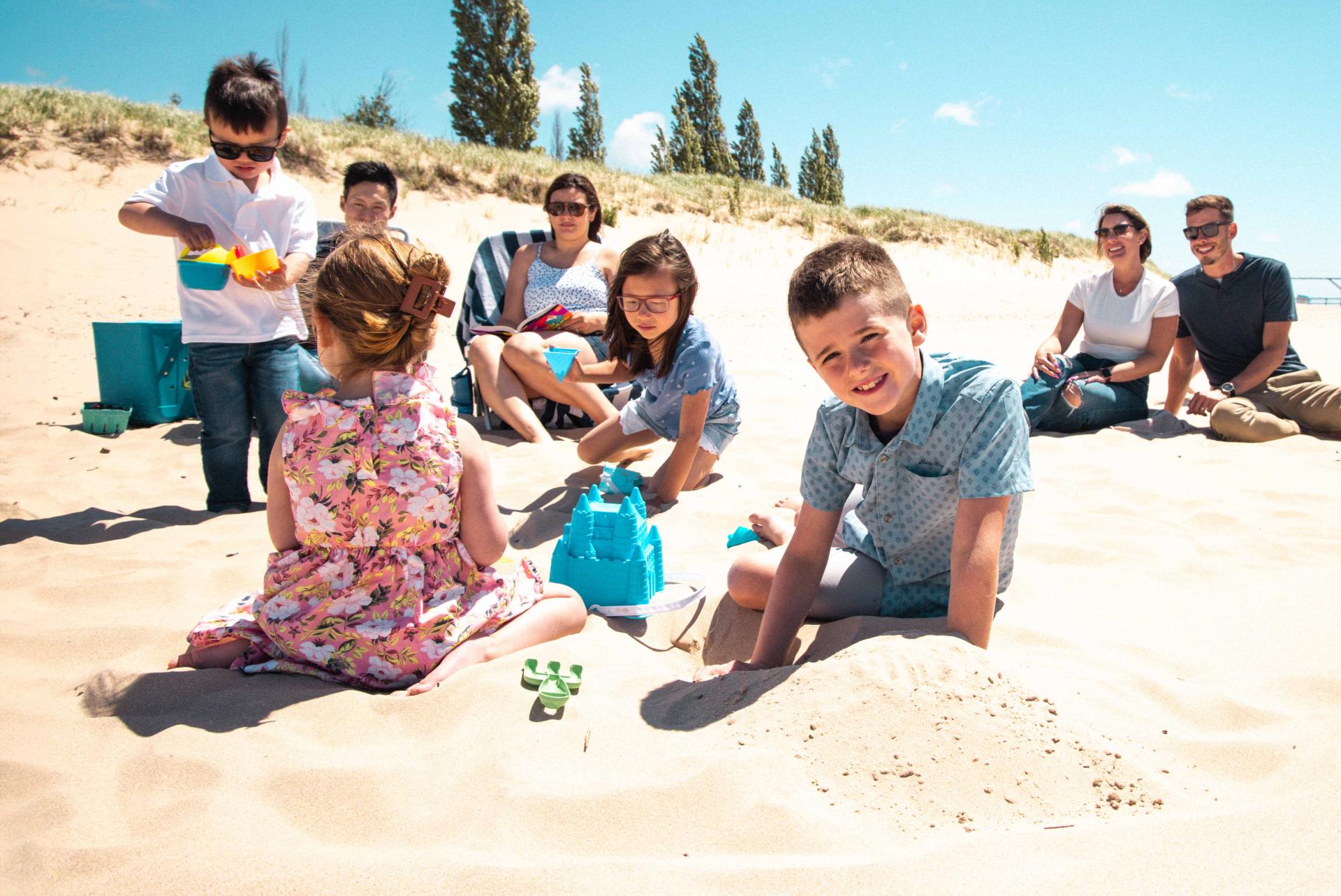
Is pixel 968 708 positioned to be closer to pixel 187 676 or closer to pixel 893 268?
pixel 893 268

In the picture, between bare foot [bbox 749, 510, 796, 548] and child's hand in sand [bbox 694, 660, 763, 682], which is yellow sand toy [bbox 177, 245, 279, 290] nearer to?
bare foot [bbox 749, 510, 796, 548]

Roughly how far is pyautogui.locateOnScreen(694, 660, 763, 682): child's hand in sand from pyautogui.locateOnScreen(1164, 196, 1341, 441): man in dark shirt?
12.5 feet

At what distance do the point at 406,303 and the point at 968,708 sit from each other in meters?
1.49

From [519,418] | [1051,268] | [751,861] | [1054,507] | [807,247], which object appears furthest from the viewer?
[1051,268]

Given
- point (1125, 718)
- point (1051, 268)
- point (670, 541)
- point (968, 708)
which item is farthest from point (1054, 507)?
point (1051, 268)

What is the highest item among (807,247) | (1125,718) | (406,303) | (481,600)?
(807,247)

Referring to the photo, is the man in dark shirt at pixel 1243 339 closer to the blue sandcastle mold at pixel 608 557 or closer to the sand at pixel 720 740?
the sand at pixel 720 740

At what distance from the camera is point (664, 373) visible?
3.79m

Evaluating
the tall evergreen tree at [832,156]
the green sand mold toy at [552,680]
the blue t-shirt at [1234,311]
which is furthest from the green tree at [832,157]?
the green sand mold toy at [552,680]

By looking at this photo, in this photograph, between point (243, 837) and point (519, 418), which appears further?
point (519, 418)

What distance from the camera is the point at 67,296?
26.6 feet

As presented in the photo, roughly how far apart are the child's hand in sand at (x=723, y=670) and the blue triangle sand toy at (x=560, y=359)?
2471mm

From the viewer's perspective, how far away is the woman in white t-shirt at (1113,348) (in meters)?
4.86

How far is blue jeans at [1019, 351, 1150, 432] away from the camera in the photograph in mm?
4848
